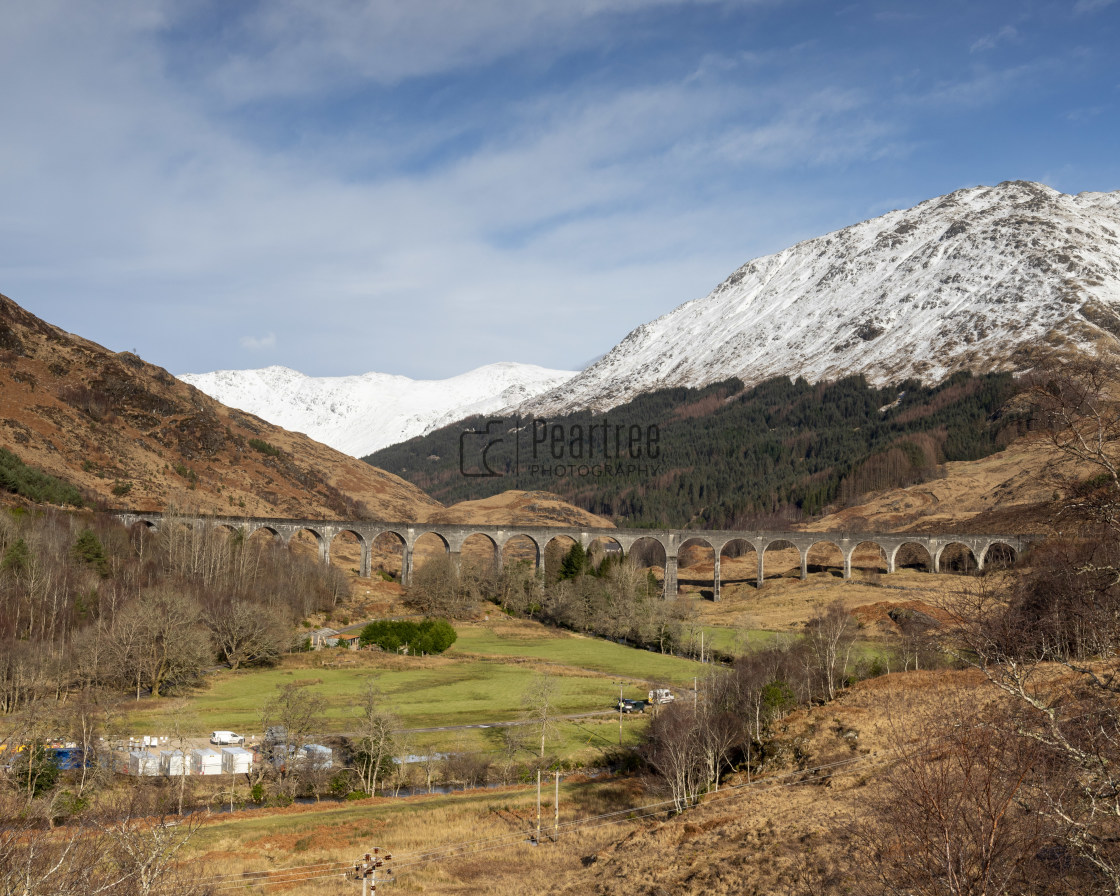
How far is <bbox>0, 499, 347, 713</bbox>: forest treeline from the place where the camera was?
5734 cm

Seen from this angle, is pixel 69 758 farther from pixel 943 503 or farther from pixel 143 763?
pixel 943 503

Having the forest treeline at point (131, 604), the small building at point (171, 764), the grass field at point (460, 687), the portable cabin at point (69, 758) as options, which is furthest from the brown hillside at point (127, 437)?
the small building at point (171, 764)

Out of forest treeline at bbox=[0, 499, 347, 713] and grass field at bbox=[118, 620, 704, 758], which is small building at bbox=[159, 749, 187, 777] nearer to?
grass field at bbox=[118, 620, 704, 758]

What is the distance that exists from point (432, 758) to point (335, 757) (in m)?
5.30

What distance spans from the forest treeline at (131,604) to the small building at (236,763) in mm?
11100

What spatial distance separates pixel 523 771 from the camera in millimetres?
46875

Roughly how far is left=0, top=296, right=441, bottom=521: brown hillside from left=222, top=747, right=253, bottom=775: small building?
84826 millimetres

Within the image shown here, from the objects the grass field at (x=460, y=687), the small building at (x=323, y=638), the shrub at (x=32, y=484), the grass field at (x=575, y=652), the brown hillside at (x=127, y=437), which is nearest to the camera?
the grass field at (x=460, y=687)

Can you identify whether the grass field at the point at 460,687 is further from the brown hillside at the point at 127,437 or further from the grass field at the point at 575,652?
the brown hillside at the point at 127,437

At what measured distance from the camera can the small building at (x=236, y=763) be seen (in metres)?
42.9

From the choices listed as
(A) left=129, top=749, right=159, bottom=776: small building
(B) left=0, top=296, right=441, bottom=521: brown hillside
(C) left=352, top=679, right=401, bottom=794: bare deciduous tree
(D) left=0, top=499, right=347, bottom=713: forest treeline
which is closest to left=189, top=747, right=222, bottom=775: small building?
(A) left=129, top=749, right=159, bottom=776: small building

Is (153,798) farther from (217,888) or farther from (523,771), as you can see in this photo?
(523,771)

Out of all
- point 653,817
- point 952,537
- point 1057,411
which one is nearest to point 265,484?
point 952,537

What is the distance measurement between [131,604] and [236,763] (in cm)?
2876
